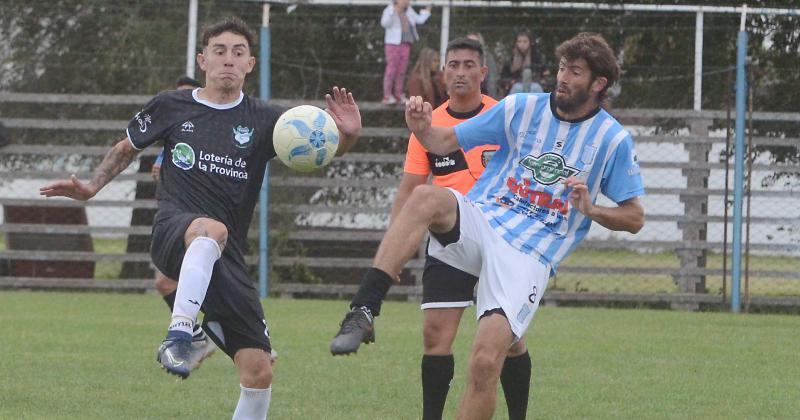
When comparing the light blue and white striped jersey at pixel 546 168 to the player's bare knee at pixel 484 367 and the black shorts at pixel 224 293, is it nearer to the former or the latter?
the player's bare knee at pixel 484 367

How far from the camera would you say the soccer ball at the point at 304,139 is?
588 cm

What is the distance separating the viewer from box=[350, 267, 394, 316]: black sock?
17.8 feet

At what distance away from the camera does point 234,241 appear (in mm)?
6016

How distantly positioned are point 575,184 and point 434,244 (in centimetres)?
93

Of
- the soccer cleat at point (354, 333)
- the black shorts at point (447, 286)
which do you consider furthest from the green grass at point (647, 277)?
the soccer cleat at point (354, 333)

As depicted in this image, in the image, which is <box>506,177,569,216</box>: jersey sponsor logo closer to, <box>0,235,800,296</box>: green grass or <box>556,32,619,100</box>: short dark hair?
<box>556,32,619,100</box>: short dark hair

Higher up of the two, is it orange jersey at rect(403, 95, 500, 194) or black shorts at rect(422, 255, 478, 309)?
orange jersey at rect(403, 95, 500, 194)

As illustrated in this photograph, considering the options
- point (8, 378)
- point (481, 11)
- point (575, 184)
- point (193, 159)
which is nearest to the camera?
point (575, 184)

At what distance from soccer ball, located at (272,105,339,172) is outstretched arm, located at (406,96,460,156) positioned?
1.26 ft

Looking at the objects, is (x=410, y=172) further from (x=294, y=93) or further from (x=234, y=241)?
(x=294, y=93)

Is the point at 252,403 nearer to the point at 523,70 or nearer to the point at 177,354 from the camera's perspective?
the point at 177,354

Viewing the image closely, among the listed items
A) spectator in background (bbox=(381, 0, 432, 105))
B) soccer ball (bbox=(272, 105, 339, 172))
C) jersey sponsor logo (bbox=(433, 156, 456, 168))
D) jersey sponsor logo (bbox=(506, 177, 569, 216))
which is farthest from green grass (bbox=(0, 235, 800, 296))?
soccer ball (bbox=(272, 105, 339, 172))

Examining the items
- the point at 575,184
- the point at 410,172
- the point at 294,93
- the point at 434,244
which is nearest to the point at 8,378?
the point at 410,172

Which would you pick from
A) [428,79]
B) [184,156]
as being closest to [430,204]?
[184,156]
